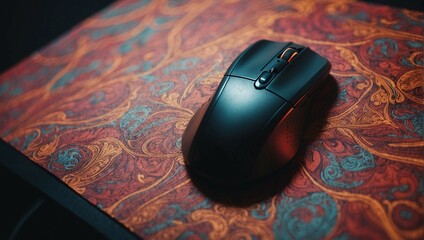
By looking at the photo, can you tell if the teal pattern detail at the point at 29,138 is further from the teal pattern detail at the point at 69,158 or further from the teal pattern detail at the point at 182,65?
the teal pattern detail at the point at 182,65

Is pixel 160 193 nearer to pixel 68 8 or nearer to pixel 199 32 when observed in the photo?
pixel 199 32

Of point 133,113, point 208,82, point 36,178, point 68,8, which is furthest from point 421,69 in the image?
point 68,8

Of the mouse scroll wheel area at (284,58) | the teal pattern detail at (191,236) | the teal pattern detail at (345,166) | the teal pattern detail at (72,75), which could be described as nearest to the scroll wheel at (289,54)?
the mouse scroll wheel area at (284,58)

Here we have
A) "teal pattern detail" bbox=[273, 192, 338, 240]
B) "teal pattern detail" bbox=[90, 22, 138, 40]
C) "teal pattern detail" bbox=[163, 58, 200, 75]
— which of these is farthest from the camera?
"teal pattern detail" bbox=[90, 22, 138, 40]

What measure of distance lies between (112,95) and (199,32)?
0.21m

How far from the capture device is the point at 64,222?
554mm

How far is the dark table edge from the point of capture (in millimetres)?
425

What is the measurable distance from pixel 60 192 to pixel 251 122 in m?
0.27

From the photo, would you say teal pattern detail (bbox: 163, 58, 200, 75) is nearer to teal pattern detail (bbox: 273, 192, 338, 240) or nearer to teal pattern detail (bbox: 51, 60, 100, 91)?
teal pattern detail (bbox: 51, 60, 100, 91)

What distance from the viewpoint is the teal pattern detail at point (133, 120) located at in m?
0.53

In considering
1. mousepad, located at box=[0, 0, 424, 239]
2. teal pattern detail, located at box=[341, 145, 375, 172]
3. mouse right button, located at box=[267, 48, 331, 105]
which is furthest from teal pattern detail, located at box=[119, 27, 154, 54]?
teal pattern detail, located at box=[341, 145, 375, 172]

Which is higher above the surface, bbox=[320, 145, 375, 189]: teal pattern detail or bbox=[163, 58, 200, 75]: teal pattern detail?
bbox=[163, 58, 200, 75]: teal pattern detail

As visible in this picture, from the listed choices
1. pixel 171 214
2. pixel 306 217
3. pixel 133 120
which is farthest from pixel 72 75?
pixel 306 217

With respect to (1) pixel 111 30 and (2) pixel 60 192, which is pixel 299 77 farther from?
(1) pixel 111 30
